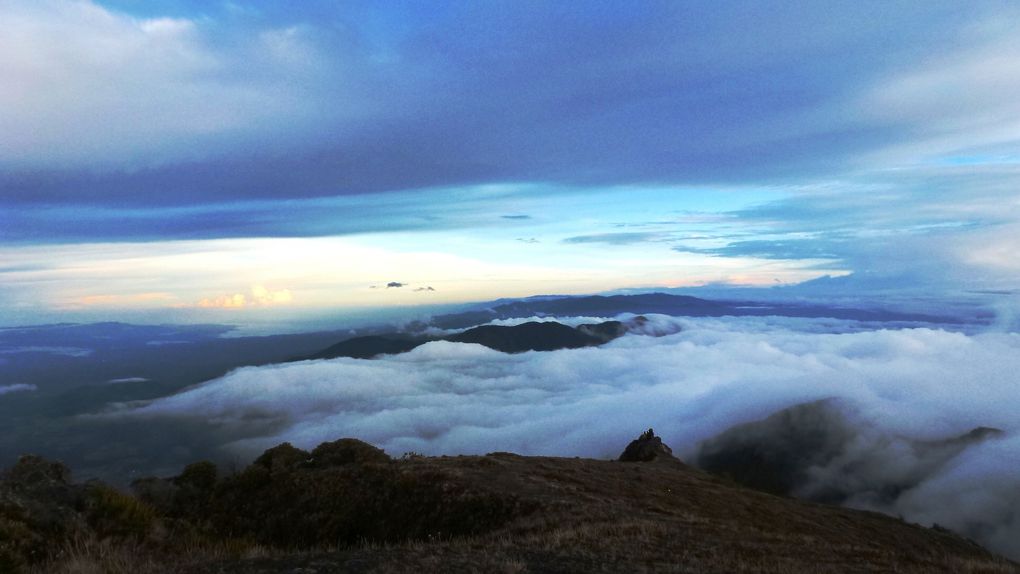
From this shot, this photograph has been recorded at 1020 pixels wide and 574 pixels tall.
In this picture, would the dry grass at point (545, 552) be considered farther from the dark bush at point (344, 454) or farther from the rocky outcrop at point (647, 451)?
the rocky outcrop at point (647, 451)

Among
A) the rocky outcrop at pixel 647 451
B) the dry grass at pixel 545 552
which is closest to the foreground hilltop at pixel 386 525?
the dry grass at pixel 545 552

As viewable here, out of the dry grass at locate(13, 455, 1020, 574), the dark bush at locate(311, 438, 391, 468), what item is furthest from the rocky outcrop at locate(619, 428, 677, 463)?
the dry grass at locate(13, 455, 1020, 574)

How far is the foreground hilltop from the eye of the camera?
10891mm

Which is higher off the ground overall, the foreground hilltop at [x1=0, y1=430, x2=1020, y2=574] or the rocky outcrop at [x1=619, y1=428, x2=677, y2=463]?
the foreground hilltop at [x1=0, y1=430, x2=1020, y2=574]

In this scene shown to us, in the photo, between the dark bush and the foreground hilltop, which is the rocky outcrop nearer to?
the foreground hilltop

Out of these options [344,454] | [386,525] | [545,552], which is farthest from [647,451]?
[545,552]

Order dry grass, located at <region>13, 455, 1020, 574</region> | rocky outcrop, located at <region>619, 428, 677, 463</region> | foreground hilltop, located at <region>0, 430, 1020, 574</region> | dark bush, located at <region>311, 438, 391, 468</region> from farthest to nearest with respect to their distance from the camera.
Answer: rocky outcrop, located at <region>619, 428, 677, 463</region>, dark bush, located at <region>311, 438, 391, 468</region>, foreground hilltop, located at <region>0, 430, 1020, 574</region>, dry grass, located at <region>13, 455, 1020, 574</region>

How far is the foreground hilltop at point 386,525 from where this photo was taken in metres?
10.9

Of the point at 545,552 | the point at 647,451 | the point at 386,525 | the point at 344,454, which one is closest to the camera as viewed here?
the point at 545,552

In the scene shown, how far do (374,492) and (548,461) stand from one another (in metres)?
16.8

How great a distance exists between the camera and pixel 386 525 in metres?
20.5

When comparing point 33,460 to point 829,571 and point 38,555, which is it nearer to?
point 38,555

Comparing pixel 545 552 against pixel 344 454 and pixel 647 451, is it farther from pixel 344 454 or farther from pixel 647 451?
pixel 647 451

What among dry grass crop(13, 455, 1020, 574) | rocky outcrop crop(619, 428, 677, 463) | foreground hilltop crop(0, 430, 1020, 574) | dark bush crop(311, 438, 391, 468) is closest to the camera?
dry grass crop(13, 455, 1020, 574)
